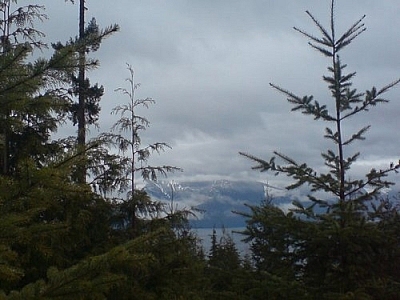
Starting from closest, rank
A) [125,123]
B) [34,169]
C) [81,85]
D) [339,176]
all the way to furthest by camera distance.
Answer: [34,169] < [339,176] < [125,123] < [81,85]

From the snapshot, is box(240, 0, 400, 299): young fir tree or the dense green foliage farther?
box(240, 0, 400, 299): young fir tree

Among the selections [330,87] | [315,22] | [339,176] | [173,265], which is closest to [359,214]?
[339,176]

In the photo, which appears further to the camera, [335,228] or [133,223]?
[133,223]

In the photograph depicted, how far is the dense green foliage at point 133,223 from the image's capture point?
11.5ft

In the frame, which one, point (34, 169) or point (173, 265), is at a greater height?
point (34, 169)

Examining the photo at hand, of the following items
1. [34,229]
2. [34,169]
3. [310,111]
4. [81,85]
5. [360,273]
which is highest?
[81,85]

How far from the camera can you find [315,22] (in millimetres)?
7871

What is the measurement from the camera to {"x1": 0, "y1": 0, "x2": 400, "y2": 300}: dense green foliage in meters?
3.51

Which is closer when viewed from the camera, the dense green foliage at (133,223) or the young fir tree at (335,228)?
the dense green foliage at (133,223)

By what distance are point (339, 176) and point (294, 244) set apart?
1.05 meters

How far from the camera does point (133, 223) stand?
10.6 m

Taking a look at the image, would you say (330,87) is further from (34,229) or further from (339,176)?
(34,229)

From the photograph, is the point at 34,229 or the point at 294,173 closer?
the point at 34,229

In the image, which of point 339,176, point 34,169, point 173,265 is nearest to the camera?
point 34,169
